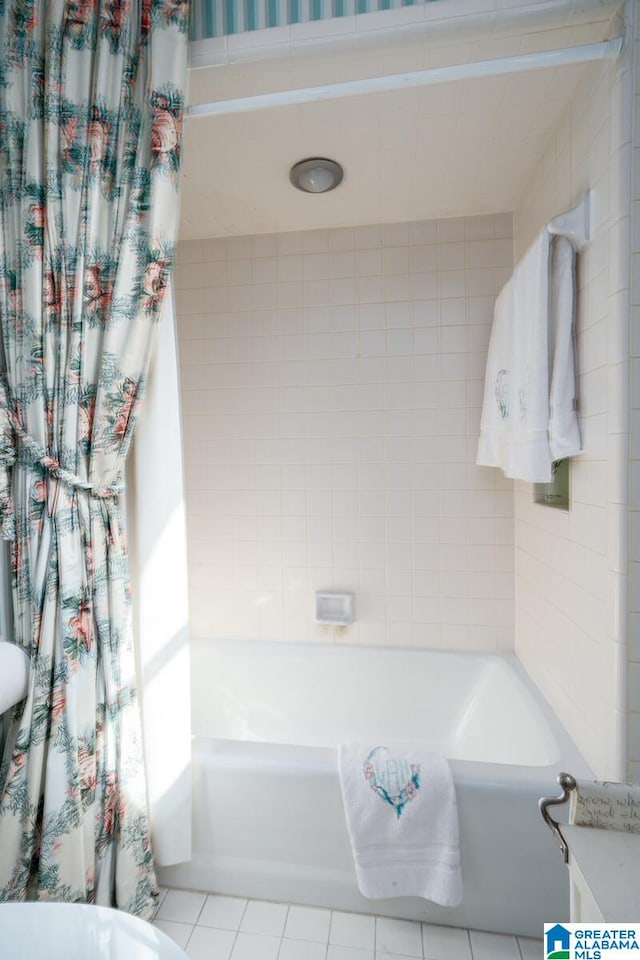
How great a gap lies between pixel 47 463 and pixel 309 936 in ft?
4.43

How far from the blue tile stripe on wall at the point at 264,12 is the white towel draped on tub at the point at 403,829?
1854 millimetres

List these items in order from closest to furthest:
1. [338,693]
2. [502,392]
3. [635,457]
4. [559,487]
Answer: [635,457] < [559,487] < [502,392] < [338,693]

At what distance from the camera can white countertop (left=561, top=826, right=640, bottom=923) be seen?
2.15ft

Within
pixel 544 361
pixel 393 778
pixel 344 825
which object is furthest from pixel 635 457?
pixel 344 825

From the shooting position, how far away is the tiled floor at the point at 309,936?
4.03ft

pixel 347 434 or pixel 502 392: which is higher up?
pixel 502 392

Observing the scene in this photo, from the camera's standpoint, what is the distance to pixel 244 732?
2047mm

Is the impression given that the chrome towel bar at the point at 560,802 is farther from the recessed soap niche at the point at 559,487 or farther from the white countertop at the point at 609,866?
the recessed soap niche at the point at 559,487

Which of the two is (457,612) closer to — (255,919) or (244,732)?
(244,732)

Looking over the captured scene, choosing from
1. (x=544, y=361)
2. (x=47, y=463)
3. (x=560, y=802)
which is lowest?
(x=560, y=802)

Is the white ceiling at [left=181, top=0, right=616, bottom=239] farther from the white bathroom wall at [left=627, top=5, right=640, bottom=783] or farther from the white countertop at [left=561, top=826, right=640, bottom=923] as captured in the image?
the white countertop at [left=561, top=826, right=640, bottom=923]

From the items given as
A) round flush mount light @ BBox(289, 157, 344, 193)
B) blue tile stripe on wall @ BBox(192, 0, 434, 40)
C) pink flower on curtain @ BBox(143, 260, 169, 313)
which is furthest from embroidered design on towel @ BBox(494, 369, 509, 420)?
pink flower on curtain @ BBox(143, 260, 169, 313)

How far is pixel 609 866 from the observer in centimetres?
73

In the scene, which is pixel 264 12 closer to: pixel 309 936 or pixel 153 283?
pixel 153 283
